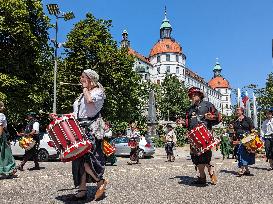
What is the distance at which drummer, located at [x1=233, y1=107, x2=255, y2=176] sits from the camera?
31.3 ft

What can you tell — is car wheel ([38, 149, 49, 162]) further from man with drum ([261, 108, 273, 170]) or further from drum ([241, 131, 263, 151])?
drum ([241, 131, 263, 151])

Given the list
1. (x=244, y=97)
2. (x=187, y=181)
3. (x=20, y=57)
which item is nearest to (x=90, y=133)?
(x=187, y=181)

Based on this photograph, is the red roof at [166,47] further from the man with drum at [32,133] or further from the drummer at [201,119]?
the drummer at [201,119]

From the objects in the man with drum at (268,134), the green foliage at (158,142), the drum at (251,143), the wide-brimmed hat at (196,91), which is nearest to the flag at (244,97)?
the green foliage at (158,142)

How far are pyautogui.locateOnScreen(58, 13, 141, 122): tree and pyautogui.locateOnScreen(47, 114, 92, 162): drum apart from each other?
97.2 feet

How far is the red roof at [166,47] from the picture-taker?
128 metres

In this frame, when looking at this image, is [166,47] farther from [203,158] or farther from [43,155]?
[203,158]

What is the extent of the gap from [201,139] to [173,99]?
7548cm

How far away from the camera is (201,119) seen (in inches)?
302

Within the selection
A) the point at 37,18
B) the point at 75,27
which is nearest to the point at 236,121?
the point at 37,18

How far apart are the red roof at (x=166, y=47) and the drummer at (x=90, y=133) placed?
122914mm

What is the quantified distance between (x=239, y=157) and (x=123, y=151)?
15863 millimetres

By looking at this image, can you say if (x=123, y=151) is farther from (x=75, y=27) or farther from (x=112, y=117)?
(x=75, y=27)

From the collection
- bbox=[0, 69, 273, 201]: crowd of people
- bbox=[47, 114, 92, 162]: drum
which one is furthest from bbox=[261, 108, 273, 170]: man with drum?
bbox=[47, 114, 92, 162]: drum
